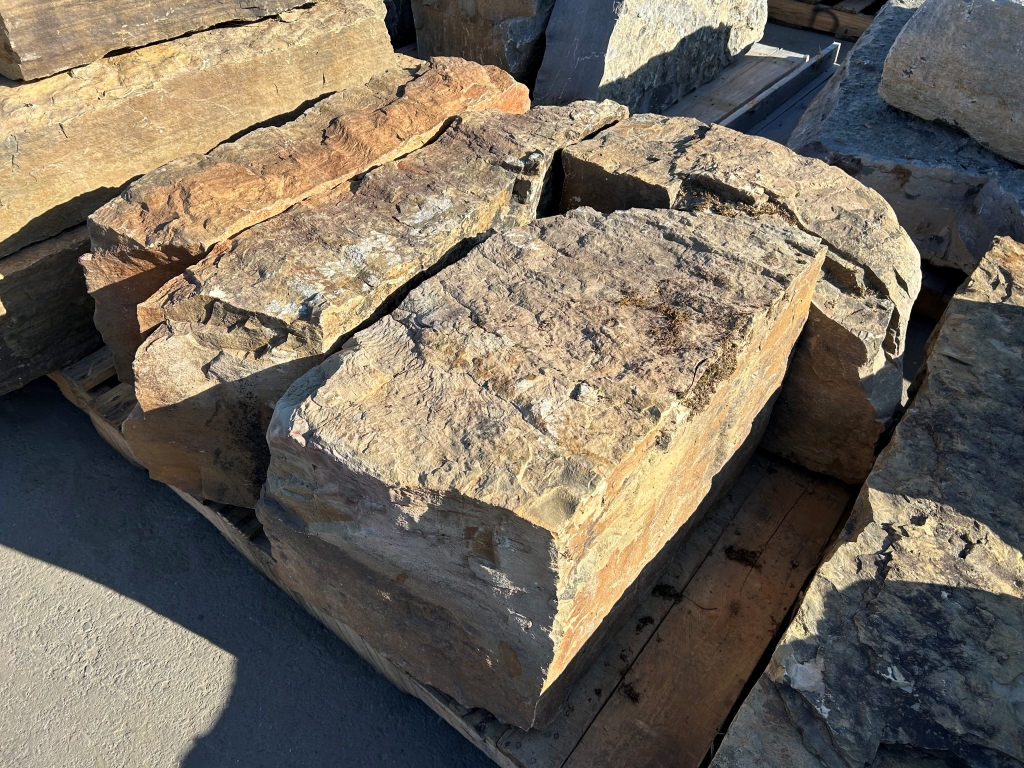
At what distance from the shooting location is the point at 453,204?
2459mm

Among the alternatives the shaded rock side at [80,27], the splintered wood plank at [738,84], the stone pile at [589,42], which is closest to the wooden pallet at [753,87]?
the splintered wood plank at [738,84]

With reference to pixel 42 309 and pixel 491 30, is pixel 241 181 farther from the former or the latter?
pixel 491 30

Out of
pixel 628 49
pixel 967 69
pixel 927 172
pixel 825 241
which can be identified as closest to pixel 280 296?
pixel 825 241

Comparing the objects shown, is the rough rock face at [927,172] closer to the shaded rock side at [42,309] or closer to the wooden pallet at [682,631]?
the wooden pallet at [682,631]

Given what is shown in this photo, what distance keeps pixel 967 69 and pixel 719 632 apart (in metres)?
2.80

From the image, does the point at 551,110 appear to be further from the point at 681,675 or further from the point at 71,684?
the point at 71,684

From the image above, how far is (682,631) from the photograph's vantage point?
2.34m

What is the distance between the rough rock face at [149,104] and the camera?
2613 millimetres

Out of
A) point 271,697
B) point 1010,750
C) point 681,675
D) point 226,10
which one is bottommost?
point 271,697

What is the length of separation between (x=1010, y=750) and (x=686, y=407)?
38.3 inches

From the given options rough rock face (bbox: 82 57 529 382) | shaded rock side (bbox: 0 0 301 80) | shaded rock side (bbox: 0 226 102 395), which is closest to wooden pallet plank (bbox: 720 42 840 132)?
rough rock face (bbox: 82 57 529 382)

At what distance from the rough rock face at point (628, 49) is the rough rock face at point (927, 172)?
924mm

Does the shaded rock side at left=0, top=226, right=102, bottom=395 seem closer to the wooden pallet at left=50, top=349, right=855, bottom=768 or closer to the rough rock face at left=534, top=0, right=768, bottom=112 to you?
the wooden pallet at left=50, top=349, right=855, bottom=768

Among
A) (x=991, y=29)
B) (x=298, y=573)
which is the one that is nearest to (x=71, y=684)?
(x=298, y=573)
